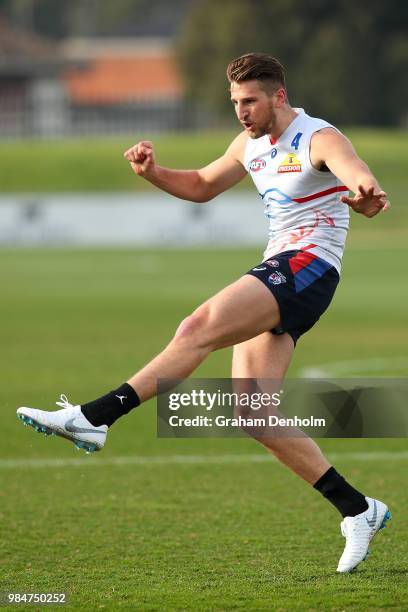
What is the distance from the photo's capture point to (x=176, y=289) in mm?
27266

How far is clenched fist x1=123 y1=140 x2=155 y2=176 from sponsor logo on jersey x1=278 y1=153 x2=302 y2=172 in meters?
0.74

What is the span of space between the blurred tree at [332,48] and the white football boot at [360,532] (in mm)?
61479

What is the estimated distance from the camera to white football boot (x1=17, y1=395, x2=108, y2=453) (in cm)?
653

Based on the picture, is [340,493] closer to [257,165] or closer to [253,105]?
[257,165]

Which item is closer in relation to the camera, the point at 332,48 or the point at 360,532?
the point at 360,532

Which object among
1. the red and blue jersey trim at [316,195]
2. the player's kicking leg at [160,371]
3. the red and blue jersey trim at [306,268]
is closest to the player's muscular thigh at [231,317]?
the player's kicking leg at [160,371]

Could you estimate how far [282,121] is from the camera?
7215 millimetres

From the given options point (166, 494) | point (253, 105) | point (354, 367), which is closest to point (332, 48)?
point (354, 367)

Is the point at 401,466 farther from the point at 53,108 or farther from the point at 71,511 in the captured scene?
the point at 53,108

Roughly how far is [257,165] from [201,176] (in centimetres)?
57

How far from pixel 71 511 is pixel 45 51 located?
79.4 metres

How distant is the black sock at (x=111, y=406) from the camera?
6633mm

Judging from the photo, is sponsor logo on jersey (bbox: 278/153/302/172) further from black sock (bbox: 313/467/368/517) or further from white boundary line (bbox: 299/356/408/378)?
white boundary line (bbox: 299/356/408/378)

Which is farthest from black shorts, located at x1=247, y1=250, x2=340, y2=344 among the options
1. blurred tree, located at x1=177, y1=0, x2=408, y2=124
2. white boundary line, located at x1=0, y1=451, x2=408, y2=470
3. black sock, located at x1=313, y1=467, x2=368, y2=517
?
blurred tree, located at x1=177, y1=0, x2=408, y2=124
